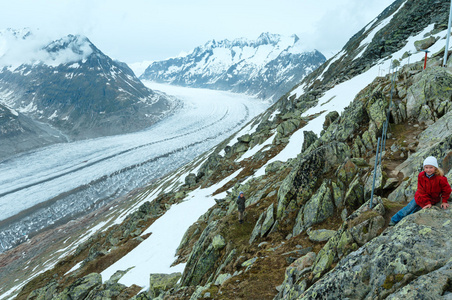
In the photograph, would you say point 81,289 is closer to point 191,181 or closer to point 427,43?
point 191,181

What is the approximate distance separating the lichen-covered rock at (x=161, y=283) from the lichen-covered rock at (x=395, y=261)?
12.4 meters

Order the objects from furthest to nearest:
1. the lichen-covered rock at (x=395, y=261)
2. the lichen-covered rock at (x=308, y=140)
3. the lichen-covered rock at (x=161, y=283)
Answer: the lichen-covered rock at (x=308, y=140) < the lichen-covered rock at (x=161, y=283) < the lichen-covered rock at (x=395, y=261)

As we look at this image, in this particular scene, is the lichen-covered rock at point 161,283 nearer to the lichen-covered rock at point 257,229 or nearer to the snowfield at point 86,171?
the lichen-covered rock at point 257,229

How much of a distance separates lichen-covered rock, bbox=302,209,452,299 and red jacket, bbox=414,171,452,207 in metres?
0.37

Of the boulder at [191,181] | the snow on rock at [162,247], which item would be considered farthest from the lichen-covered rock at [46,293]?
the boulder at [191,181]

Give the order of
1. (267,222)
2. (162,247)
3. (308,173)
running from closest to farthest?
1. (267,222)
2. (308,173)
3. (162,247)

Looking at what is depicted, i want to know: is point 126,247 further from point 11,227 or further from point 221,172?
point 11,227

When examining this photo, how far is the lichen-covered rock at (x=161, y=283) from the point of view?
15.9 meters

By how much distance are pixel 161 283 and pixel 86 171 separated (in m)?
106

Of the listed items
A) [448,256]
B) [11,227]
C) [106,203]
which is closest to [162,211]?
[448,256]

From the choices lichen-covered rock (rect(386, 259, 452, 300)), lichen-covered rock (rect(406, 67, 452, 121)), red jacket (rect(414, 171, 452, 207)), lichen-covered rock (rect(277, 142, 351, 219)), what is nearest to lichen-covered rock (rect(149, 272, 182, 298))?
lichen-covered rock (rect(277, 142, 351, 219))

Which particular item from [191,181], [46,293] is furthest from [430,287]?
[191,181]

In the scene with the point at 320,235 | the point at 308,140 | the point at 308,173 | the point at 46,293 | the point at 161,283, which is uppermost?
the point at 308,173

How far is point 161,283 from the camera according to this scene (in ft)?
53.8
